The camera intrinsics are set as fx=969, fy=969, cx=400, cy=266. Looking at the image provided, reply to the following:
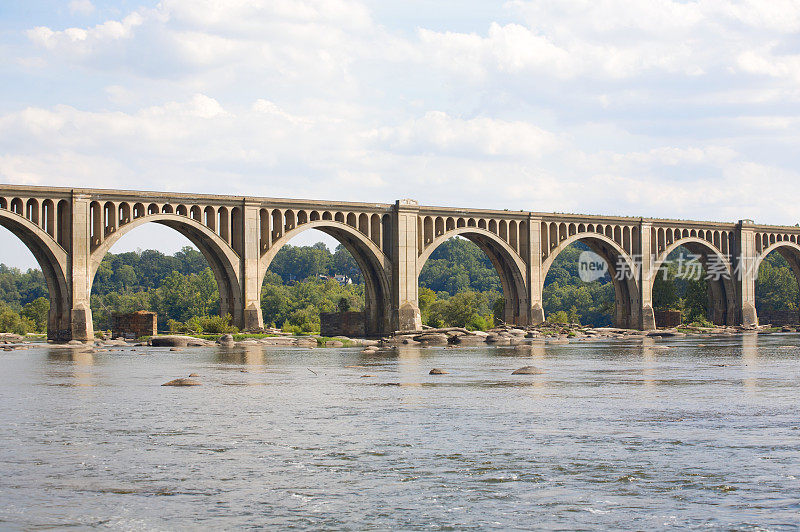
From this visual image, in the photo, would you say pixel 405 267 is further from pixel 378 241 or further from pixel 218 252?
pixel 218 252

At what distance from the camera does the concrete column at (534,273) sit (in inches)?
3014

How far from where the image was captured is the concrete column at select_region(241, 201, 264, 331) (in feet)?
208

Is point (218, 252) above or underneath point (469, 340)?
above

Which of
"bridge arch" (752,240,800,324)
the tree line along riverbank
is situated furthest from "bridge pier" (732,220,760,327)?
the tree line along riverbank

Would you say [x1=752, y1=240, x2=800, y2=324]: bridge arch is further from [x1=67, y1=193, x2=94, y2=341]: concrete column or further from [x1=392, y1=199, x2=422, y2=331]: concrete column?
[x1=67, y1=193, x2=94, y2=341]: concrete column

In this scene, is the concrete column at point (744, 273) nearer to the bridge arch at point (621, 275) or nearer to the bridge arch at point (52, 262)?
the bridge arch at point (621, 275)

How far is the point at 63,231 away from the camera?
2276 inches

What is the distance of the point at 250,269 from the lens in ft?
210

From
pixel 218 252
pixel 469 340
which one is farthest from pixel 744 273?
pixel 218 252

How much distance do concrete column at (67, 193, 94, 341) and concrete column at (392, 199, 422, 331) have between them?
2193 centimetres

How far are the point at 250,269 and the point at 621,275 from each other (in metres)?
35.7

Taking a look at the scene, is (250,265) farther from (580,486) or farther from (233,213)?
(580,486)

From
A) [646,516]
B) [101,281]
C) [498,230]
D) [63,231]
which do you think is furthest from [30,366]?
[101,281]

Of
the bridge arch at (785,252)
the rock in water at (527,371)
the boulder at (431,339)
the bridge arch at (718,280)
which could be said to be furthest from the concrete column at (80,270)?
the bridge arch at (785,252)
